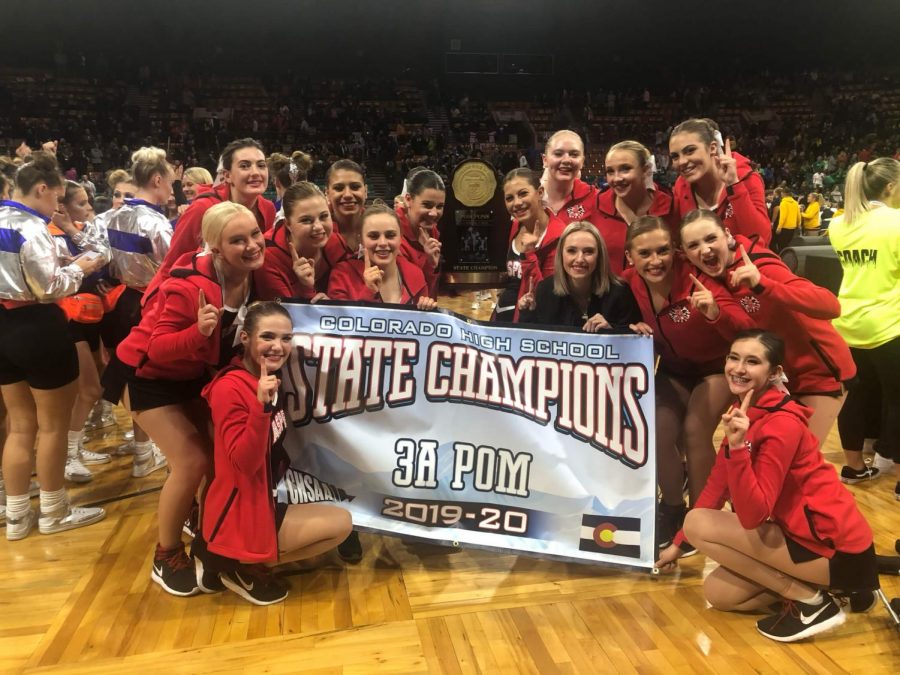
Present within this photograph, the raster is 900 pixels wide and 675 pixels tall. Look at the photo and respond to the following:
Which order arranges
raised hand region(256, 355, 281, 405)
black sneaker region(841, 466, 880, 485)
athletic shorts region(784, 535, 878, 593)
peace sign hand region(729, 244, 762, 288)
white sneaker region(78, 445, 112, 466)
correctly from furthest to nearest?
white sneaker region(78, 445, 112, 466)
black sneaker region(841, 466, 880, 485)
peace sign hand region(729, 244, 762, 288)
raised hand region(256, 355, 281, 405)
athletic shorts region(784, 535, 878, 593)

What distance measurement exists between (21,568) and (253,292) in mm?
1641

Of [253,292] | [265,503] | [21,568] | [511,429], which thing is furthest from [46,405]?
[511,429]

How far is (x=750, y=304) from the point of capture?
2.59m

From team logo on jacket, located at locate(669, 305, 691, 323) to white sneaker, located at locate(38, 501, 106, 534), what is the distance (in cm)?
305

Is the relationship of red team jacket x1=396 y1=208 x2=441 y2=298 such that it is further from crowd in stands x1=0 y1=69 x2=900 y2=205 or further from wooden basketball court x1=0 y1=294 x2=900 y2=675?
crowd in stands x1=0 y1=69 x2=900 y2=205

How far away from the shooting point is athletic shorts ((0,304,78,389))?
9.76ft

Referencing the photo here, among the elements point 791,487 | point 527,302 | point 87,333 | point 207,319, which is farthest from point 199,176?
point 791,487

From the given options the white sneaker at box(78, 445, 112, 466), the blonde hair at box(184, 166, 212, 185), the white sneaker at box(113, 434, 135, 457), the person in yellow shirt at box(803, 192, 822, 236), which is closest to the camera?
the white sneaker at box(78, 445, 112, 466)

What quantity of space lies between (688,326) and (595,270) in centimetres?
47

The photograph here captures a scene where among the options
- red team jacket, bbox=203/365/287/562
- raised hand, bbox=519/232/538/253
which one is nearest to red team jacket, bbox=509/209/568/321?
raised hand, bbox=519/232/538/253

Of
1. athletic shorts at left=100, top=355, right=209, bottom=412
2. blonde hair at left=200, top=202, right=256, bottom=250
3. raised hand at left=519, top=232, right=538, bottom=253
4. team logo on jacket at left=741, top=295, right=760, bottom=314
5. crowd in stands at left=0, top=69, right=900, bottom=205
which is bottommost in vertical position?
athletic shorts at left=100, top=355, right=209, bottom=412

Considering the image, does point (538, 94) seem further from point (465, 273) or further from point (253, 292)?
point (253, 292)

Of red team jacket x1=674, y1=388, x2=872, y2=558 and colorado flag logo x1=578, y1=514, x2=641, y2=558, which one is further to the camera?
colorado flag logo x1=578, y1=514, x2=641, y2=558

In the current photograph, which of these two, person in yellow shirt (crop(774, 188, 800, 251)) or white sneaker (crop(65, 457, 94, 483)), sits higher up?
person in yellow shirt (crop(774, 188, 800, 251))
